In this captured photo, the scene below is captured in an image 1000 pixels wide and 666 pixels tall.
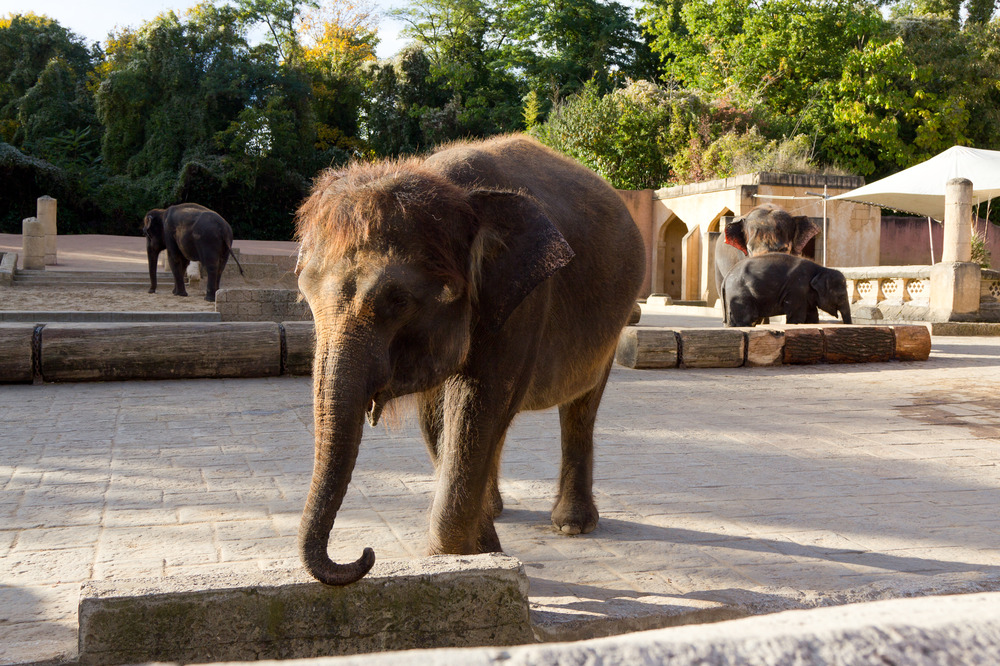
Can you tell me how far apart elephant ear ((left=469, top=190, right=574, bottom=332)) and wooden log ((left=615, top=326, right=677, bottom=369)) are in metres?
7.65

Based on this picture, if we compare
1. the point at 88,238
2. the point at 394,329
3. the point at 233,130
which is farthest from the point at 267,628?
the point at 233,130

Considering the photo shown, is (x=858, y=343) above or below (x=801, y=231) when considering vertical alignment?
below

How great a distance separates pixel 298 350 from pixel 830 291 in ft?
26.3

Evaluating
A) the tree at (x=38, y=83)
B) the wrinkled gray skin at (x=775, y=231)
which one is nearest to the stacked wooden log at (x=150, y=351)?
the wrinkled gray skin at (x=775, y=231)

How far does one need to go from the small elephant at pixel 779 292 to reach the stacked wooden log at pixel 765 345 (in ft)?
5.39

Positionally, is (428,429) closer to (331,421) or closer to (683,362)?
(331,421)

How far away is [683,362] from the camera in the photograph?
11164mm

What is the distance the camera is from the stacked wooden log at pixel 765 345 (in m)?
11.1

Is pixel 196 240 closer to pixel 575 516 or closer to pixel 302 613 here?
pixel 575 516

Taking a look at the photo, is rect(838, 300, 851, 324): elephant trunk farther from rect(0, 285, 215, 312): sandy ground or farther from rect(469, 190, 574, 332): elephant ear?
rect(469, 190, 574, 332): elephant ear

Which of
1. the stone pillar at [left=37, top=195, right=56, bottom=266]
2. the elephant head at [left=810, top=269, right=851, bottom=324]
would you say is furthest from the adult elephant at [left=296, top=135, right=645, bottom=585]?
the stone pillar at [left=37, top=195, right=56, bottom=266]

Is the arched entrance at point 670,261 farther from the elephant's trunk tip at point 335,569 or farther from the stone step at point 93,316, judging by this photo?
the elephant's trunk tip at point 335,569

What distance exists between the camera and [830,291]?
13.5 metres

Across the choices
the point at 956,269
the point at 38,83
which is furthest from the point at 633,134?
the point at 38,83
